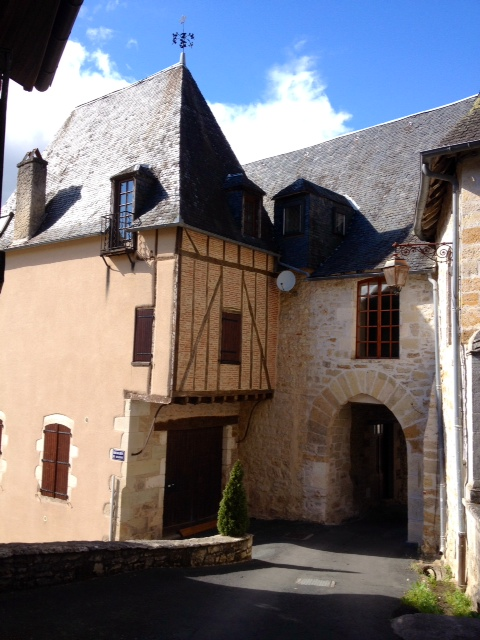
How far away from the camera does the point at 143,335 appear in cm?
1088

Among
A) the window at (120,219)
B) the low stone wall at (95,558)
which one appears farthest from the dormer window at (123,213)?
the low stone wall at (95,558)

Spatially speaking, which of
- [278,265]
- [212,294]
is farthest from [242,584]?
[278,265]

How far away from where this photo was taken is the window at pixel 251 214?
12258mm

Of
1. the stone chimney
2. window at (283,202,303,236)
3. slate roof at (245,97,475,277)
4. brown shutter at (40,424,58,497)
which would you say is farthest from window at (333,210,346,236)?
brown shutter at (40,424,58,497)

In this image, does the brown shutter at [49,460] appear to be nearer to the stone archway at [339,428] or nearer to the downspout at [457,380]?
the stone archway at [339,428]

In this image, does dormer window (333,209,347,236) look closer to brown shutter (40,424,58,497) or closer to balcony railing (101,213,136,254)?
balcony railing (101,213,136,254)

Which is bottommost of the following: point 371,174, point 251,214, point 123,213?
point 123,213

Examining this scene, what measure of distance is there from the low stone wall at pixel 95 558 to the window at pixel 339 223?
6839 millimetres

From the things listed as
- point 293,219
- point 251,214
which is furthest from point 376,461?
point 251,214

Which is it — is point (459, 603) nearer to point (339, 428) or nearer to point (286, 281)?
point (339, 428)

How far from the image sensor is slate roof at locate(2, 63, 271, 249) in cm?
1124

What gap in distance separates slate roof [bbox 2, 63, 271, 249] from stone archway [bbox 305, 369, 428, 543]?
3478 mm

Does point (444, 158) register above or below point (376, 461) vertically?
above

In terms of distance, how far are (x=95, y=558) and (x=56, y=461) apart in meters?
5.61
